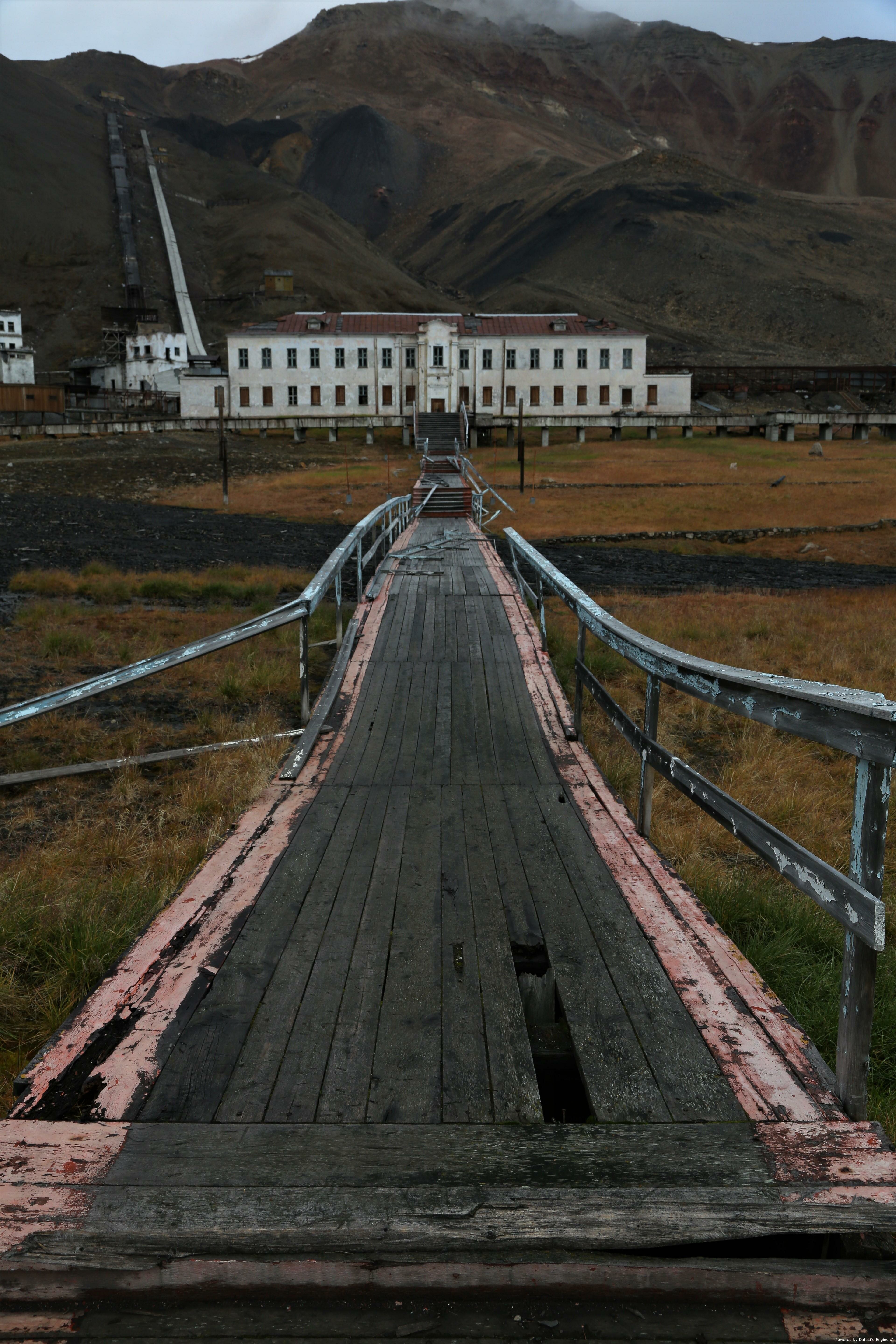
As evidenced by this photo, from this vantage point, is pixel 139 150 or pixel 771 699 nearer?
pixel 771 699

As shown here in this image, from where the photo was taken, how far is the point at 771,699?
11.0 ft

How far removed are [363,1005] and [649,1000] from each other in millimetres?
1035

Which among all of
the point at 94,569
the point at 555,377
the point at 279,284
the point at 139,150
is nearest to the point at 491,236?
the point at 139,150

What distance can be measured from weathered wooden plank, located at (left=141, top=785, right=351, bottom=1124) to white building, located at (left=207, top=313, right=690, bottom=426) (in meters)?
61.8

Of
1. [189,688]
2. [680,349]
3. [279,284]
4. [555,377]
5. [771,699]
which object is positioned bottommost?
[189,688]

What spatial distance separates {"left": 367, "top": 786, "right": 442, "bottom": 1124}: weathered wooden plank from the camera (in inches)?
115

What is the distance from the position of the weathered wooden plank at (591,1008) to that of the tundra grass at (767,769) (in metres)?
0.91

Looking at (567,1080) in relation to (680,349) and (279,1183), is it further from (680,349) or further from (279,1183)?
(680,349)

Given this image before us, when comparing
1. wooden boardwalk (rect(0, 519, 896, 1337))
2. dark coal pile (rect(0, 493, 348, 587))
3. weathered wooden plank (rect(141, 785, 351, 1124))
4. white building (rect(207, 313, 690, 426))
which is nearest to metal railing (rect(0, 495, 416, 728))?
wooden boardwalk (rect(0, 519, 896, 1337))

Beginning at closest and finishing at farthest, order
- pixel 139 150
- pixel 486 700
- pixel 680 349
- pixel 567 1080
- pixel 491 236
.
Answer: pixel 567 1080 < pixel 486 700 < pixel 680 349 < pixel 139 150 < pixel 491 236

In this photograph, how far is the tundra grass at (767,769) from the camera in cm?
454

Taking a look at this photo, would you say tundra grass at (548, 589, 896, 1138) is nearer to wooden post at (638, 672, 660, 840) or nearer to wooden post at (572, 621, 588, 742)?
wooden post at (638, 672, 660, 840)

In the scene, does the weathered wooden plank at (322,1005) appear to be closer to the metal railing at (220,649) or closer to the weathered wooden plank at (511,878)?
the weathered wooden plank at (511,878)

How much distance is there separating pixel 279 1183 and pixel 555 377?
68.5 metres
